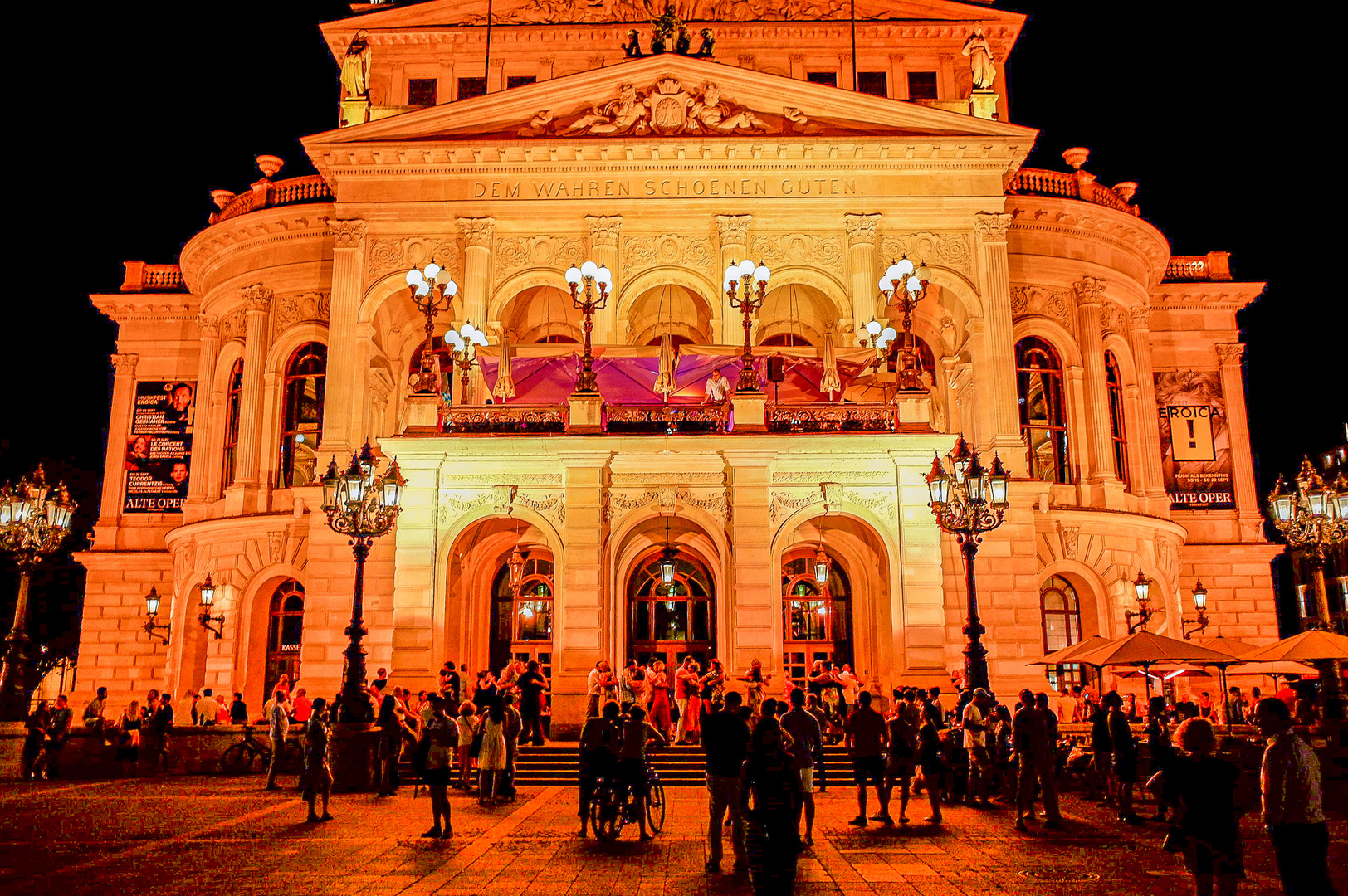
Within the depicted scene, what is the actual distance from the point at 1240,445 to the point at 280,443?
101 ft

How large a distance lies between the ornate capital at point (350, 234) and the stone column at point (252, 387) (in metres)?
4.75

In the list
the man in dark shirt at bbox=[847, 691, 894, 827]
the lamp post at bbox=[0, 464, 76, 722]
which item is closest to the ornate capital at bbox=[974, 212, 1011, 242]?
the man in dark shirt at bbox=[847, 691, 894, 827]

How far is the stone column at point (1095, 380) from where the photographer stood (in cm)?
3378

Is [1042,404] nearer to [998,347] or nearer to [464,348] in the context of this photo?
[998,347]

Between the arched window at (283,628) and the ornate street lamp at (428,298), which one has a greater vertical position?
the ornate street lamp at (428,298)

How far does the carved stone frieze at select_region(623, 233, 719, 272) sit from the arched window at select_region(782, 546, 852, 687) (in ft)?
27.9

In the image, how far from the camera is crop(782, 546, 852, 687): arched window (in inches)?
1252

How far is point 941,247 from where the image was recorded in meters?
31.8

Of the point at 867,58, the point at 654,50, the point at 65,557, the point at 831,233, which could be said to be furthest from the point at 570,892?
the point at 65,557

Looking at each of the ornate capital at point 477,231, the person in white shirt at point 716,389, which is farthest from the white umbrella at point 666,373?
the ornate capital at point 477,231

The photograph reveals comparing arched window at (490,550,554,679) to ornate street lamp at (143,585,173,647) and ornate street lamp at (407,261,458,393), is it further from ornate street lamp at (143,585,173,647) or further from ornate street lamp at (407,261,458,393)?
ornate street lamp at (143,585,173,647)

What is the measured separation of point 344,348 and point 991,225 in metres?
18.1

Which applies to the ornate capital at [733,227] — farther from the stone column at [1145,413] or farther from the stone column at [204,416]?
the stone column at [204,416]

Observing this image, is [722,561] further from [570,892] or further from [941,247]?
[570,892]
